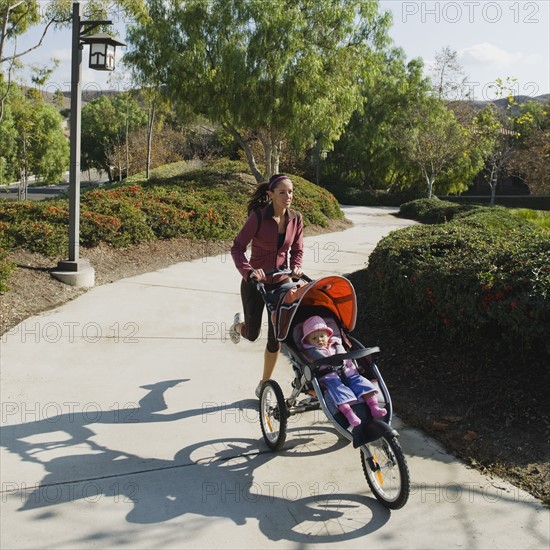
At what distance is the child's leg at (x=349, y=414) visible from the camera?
142 inches

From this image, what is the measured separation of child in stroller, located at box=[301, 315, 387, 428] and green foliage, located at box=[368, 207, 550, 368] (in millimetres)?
1575

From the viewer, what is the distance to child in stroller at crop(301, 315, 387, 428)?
3.68 m

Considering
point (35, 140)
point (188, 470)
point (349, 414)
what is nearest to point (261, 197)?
point (349, 414)

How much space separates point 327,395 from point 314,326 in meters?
0.52

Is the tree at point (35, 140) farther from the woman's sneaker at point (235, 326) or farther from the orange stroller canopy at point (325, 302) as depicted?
the orange stroller canopy at point (325, 302)

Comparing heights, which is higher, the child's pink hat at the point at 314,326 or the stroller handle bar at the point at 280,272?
the stroller handle bar at the point at 280,272

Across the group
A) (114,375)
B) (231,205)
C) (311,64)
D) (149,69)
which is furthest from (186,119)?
(114,375)

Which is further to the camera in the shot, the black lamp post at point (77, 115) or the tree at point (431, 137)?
the tree at point (431, 137)

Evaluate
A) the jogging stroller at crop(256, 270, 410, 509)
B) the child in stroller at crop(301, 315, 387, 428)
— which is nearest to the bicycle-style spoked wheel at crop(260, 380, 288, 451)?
the jogging stroller at crop(256, 270, 410, 509)

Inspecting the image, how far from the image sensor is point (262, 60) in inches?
712

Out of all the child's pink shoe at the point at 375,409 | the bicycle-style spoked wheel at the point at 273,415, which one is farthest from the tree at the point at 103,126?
the child's pink shoe at the point at 375,409

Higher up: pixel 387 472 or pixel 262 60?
pixel 262 60

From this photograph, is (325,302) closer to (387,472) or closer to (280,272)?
(280,272)

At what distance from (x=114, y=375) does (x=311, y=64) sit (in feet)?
46.5
